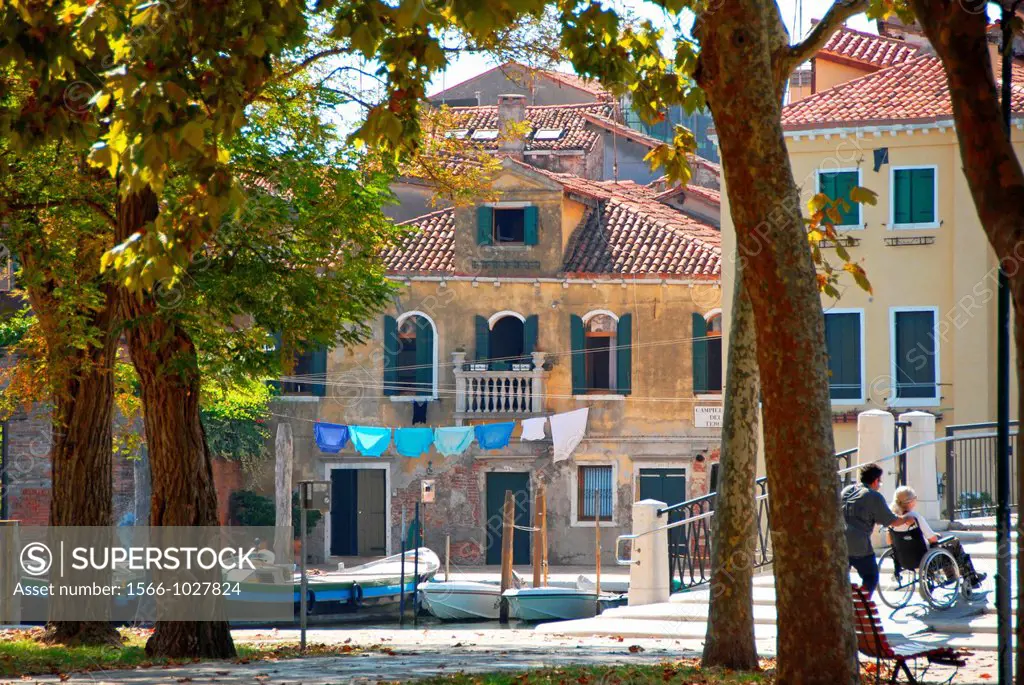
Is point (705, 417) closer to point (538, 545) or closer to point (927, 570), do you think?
point (538, 545)

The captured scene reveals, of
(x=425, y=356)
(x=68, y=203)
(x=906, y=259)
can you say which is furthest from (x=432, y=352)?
(x=68, y=203)

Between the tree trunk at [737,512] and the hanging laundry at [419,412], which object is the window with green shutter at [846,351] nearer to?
the hanging laundry at [419,412]

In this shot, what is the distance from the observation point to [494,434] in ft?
112

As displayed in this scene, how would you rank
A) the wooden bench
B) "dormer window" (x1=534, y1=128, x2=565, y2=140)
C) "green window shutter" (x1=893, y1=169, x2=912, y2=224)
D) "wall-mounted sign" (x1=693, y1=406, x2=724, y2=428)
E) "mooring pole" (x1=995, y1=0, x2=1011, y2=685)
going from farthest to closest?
"dormer window" (x1=534, y1=128, x2=565, y2=140)
"wall-mounted sign" (x1=693, y1=406, x2=724, y2=428)
"green window shutter" (x1=893, y1=169, x2=912, y2=224)
the wooden bench
"mooring pole" (x1=995, y1=0, x2=1011, y2=685)

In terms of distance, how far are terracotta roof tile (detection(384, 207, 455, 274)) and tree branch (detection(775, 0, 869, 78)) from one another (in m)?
25.2

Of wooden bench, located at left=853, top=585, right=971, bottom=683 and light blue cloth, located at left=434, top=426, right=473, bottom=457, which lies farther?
light blue cloth, located at left=434, top=426, right=473, bottom=457

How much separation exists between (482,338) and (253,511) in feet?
24.3

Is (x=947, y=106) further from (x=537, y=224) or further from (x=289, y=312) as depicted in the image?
(x=289, y=312)

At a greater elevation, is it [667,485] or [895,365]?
[895,365]

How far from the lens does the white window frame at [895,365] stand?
1059 inches

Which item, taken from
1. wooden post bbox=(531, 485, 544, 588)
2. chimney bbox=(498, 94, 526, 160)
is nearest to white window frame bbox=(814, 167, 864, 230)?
wooden post bbox=(531, 485, 544, 588)

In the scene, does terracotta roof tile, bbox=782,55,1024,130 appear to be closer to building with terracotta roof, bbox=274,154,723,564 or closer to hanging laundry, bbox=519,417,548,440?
building with terracotta roof, bbox=274,154,723,564

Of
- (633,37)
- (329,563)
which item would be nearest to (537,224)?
(329,563)

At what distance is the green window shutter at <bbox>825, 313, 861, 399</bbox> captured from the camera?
27562mm
